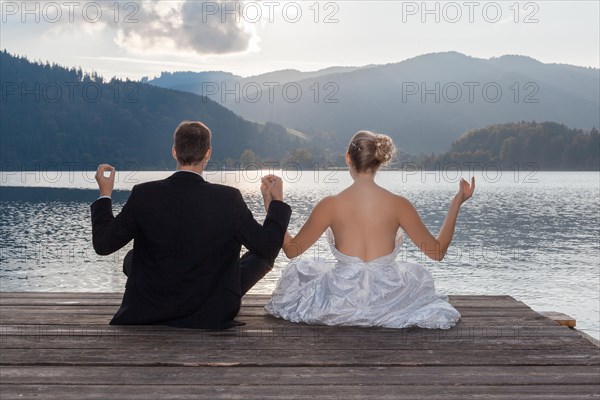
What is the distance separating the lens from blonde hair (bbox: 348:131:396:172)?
4.93 m

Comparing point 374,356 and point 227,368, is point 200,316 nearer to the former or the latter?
point 227,368

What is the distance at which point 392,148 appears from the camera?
16.6ft

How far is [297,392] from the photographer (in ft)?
11.2

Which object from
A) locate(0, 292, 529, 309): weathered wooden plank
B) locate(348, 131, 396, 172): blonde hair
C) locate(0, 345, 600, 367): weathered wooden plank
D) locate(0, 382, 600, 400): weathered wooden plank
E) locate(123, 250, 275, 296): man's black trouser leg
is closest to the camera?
locate(0, 382, 600, 400): weathered wooden plank

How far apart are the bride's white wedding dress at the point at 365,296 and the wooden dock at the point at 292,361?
12cm

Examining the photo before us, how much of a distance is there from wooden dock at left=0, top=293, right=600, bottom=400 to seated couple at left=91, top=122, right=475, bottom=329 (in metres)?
0.16

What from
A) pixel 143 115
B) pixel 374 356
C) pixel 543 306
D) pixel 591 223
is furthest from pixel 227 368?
pixel 143 115

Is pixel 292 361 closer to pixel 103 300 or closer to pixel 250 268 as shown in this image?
pixel 250 268

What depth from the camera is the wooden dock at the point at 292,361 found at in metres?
3.46

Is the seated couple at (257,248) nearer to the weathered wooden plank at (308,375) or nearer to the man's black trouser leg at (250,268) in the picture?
the man's black trouser leg at (250,268)

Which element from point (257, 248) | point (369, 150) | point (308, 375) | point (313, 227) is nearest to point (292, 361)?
point (308, 375)

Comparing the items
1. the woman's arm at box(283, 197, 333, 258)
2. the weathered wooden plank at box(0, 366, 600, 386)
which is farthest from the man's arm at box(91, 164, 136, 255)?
the woman's arm at box(283, 197, 333, 258)

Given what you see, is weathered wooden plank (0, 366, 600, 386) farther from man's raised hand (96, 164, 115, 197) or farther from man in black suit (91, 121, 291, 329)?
man's raised hand (96, 164, 115, 197)

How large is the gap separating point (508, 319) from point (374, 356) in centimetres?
176
